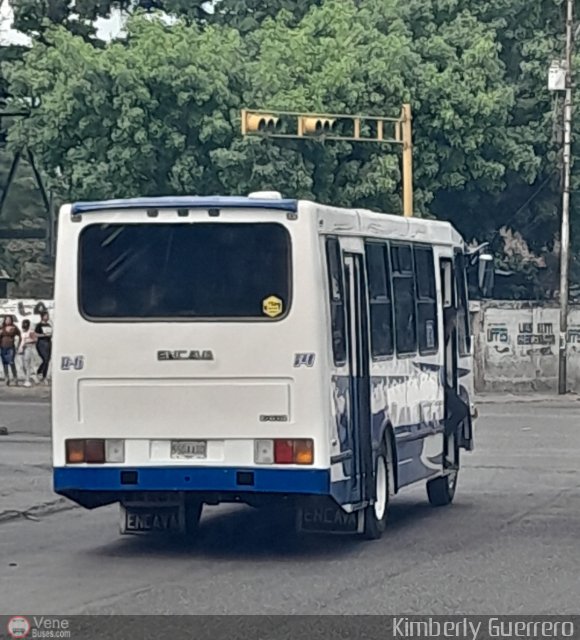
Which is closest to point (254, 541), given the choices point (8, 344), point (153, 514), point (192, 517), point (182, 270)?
point (192, 517)

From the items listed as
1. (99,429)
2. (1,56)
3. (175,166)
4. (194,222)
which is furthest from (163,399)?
(1,56)

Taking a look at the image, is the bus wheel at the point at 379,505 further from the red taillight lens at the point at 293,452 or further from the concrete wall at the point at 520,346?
the concrete wall at the point at 520,346

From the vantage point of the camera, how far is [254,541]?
46.5 feet

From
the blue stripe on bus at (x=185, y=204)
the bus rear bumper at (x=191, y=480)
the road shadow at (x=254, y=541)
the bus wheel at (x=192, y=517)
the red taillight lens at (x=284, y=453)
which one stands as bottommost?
the road shadow at (x=254, y=541)

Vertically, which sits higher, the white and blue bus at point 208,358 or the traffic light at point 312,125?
the traffic light at point 312,125

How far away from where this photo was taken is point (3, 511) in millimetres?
16000

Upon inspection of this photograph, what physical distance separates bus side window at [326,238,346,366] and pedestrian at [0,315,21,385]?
26868 mm

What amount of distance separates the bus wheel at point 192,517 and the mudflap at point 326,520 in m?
1.11

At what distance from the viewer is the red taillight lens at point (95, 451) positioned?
42.7 ft

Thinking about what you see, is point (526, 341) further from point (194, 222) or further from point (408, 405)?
point (194, 222)

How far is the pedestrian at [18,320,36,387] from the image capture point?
39.9 meters

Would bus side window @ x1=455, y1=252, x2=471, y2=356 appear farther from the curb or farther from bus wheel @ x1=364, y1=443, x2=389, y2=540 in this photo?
the curb

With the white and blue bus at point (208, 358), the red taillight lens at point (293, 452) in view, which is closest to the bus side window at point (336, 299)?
the white and blue bus at point (208, 358)

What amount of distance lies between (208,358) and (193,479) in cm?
97
